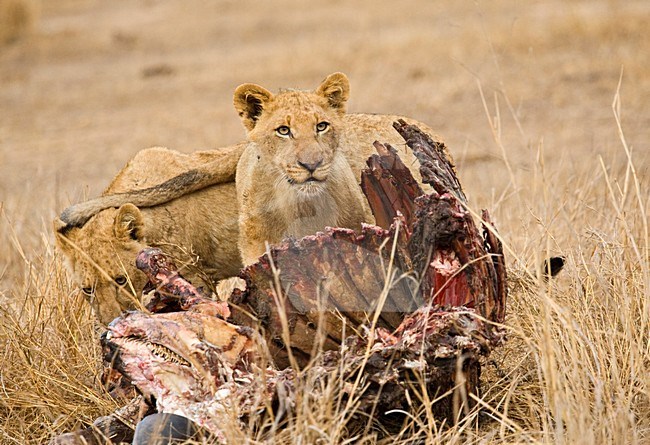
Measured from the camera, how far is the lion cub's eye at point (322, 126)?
13.1 feet

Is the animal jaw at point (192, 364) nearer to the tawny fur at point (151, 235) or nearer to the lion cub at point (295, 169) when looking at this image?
the tawny fur at point (151, 235)

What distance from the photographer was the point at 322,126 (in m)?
4.00

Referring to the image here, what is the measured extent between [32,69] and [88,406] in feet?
47.7

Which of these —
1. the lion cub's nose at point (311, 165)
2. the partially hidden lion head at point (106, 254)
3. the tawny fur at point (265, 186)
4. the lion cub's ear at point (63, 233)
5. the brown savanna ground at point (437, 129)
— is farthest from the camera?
the lion cub's ear at point (63, 233)

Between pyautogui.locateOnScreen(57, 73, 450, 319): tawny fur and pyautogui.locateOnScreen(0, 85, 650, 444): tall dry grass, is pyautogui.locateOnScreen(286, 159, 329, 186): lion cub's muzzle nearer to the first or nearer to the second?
pyautogui.locateOnScreen(57, 73, 450, 319): tawny fur

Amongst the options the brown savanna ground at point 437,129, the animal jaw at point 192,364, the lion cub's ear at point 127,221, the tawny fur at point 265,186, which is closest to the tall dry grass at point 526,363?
the brown savanna ground at point 437,129

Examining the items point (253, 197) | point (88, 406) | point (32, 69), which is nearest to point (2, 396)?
point (88, 406)

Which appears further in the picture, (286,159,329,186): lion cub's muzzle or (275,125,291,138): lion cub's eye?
(275,125,291,138): lion cub's eye

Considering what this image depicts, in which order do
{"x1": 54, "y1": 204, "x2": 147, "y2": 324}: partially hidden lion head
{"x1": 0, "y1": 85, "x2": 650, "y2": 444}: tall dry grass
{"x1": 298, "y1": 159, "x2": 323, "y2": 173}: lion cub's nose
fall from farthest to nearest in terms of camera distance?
{"x1": 54, "y1": 204, "x2": 147, "y2": 324}: partially hidden lion head < {"x1": 298, "y1": 159, "x2": 323, "y2": 173}: lion cub's nose < {"x1": 0, "y1": 85, "x2": 650, "y2": 444}: tall dry grass

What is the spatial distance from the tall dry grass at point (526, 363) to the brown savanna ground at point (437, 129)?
1 centimetres

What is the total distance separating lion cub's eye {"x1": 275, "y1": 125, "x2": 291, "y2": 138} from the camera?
399 centimetres

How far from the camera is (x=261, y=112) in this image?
4238 millimetres

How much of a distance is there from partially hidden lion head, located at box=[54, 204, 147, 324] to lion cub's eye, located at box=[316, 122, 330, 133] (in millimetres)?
900

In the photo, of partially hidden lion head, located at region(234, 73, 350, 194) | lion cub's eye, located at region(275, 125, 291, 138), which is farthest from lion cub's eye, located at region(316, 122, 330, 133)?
lion cub's eye, located at region(275, 125, 291, 138)
